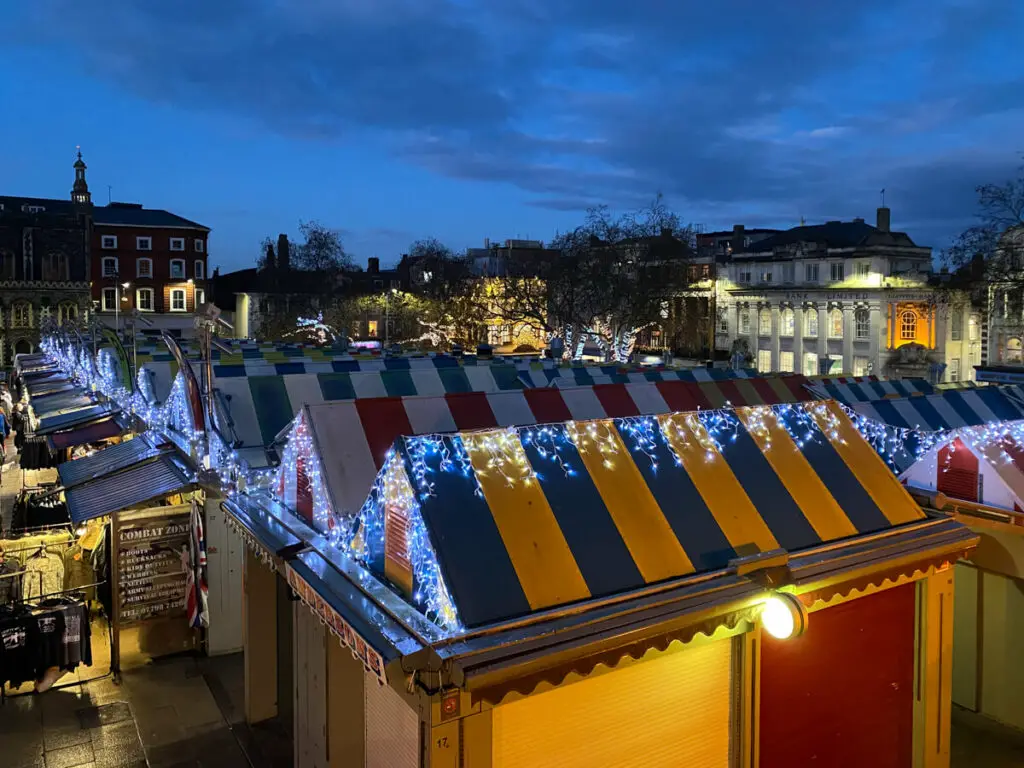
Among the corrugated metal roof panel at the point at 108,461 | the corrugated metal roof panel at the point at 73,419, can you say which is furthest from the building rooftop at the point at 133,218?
the corrugated metal roof panel at the point at 108,461

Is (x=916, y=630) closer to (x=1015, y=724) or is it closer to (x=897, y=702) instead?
(x=897, y=702)

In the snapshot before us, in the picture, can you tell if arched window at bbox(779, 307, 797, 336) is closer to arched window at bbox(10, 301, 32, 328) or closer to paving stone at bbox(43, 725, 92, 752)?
paving stone at bbox(43, 725, 92, 752)

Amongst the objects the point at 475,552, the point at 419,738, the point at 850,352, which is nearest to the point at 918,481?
the point at 475,552

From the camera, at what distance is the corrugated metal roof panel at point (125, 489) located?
8.83 m

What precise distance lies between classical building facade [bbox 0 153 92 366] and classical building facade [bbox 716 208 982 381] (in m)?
55.0

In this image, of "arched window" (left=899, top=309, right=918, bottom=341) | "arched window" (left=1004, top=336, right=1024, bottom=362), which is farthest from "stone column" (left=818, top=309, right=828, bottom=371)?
"arched window" (left=1004, top=336, right=1024, bottom=362)

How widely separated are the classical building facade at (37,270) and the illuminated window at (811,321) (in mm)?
58136

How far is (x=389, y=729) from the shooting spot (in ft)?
16.7

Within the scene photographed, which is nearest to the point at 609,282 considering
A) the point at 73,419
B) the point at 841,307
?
the point at 841,307

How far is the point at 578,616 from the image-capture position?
4.72m

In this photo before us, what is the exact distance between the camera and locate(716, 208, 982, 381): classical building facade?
5556 centimetres

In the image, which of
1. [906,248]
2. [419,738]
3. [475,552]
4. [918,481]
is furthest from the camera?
[906,248]

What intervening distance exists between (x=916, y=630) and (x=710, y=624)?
2476 millimetres

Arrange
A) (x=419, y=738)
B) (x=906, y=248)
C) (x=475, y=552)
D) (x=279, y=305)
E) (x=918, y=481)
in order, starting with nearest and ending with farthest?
(x=419, y=738)
(x=475, y=552)
(x=918, y=481)
(x=906, y=248)
(x=279, y=305)
